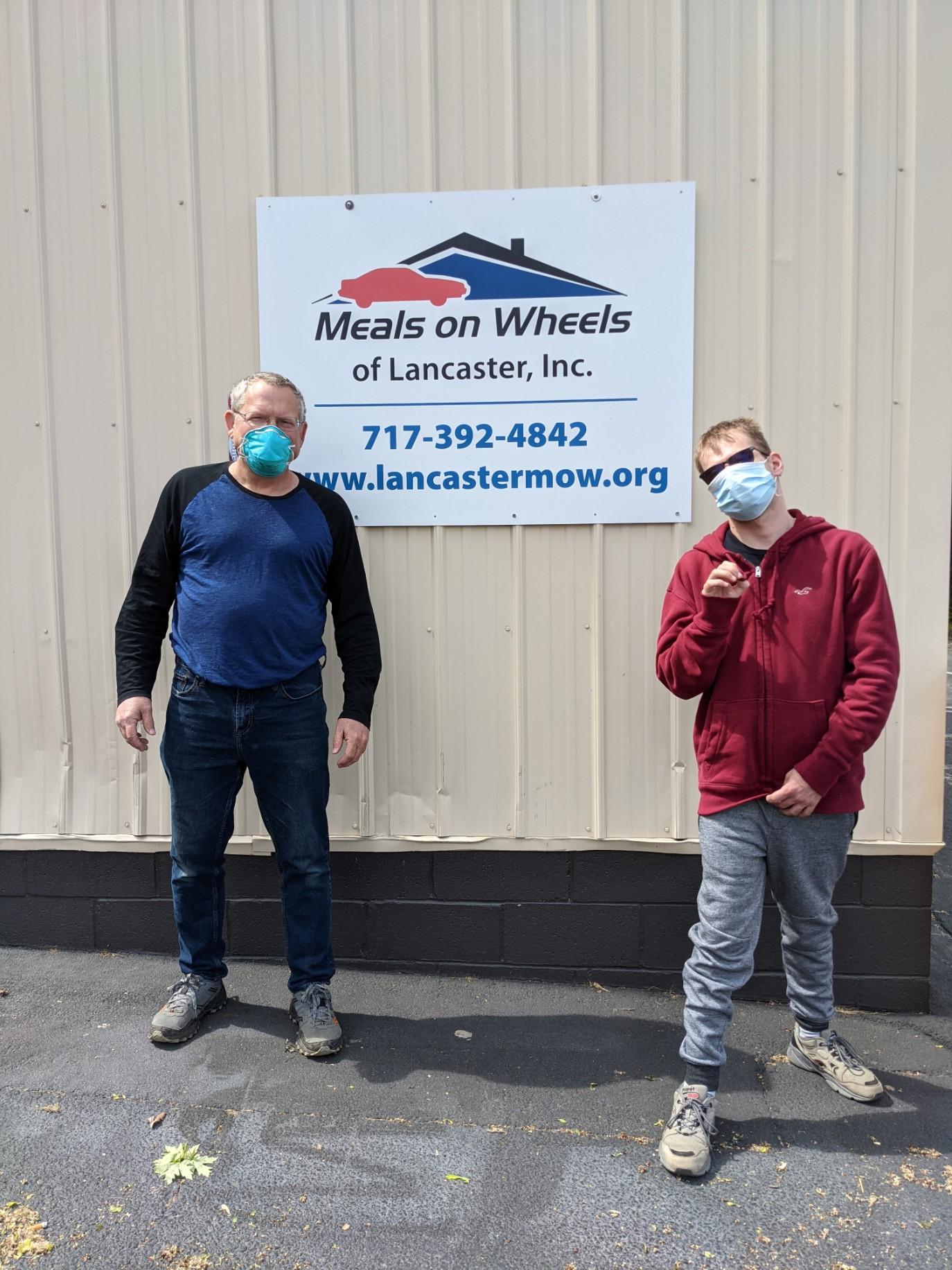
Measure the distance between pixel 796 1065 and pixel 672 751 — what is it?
104cm

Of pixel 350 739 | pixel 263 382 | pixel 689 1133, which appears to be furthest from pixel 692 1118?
pixel 263 382

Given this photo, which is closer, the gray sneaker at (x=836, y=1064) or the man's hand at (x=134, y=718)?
the gray sneaker at (x=836, y=1064)

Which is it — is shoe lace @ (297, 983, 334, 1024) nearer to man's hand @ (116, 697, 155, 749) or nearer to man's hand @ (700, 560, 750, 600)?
man's hand @ (116, 697, 155, 749)

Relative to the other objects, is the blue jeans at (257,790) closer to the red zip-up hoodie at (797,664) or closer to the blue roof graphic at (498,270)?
the red zip-up hoodie at (797,664)

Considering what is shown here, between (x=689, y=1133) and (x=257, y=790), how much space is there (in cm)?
159

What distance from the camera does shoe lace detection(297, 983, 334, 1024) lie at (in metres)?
2.79

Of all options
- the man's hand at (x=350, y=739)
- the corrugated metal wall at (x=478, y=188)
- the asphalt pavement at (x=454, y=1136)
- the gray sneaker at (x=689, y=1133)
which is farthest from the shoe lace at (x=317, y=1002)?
the gray sneaker at (x=689, y=1133)

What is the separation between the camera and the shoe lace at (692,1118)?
2.31 m

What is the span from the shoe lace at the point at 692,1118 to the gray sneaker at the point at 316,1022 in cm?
103

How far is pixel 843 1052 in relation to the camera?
8.68 feet

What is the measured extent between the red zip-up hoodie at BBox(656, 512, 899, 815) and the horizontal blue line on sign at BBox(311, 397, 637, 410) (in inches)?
34.5

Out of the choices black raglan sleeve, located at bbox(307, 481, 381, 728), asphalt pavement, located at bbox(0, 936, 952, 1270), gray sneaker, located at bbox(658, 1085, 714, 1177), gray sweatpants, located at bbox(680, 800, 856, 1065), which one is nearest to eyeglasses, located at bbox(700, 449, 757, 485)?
gray sweatpants, located at bbox(680, 800, 856, 1065)

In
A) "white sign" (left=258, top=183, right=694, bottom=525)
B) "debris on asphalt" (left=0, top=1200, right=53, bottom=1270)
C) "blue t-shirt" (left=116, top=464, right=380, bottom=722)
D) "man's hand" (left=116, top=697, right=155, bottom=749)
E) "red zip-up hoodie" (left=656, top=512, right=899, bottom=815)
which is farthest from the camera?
"white sign" (left=258, top=183, right=694, bottom=525)

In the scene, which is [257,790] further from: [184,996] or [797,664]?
[797,664]
